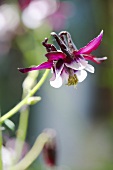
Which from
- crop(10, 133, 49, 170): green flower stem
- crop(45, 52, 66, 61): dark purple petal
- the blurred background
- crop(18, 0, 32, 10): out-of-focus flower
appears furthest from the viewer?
the blurred background

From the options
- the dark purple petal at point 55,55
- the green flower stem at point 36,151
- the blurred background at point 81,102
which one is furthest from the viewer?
the blurred background at point 81,102

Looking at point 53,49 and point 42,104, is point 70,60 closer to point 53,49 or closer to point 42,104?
point 53,49

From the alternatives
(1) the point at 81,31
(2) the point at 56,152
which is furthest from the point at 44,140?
(1) the point at 81,31

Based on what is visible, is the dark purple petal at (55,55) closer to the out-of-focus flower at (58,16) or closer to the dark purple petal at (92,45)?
the dark purple petal at (92,45)

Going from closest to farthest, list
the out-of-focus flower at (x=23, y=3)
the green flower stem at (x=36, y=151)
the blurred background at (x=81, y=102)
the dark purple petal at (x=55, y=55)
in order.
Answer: the dark purple petal at (x=55, y=55) < the green flower stem at (x=36, y=151) < the out-of-focus flower at (x=23, y=3) < the blurred background at (x=81, y=102)

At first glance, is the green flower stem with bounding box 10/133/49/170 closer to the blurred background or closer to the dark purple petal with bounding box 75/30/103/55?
the dark purple petal with bounding box 75/30/103/55

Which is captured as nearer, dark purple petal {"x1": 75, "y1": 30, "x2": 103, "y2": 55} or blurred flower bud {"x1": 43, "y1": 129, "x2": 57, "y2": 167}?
dark purple petal {"x1": 75, "y1": 30, "x2": 103, "y2": 55}

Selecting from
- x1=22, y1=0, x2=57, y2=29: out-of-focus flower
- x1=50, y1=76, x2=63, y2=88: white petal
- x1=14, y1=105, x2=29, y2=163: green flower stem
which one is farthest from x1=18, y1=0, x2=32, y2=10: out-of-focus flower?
x1=50, y1=76, x2=63, y2=88: white petal

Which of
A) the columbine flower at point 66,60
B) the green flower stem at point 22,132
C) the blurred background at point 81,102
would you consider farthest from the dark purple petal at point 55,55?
the blurred background at point 81,102

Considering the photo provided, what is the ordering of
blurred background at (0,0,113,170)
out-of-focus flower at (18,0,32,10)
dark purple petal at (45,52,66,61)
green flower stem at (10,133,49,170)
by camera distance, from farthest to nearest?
blurred background at (0,0,113,170) → out-of-focus flower at (18,0,32,10) → green flower stem at (10,133,49,170) → dark purple petal at (45,52,66,61)
